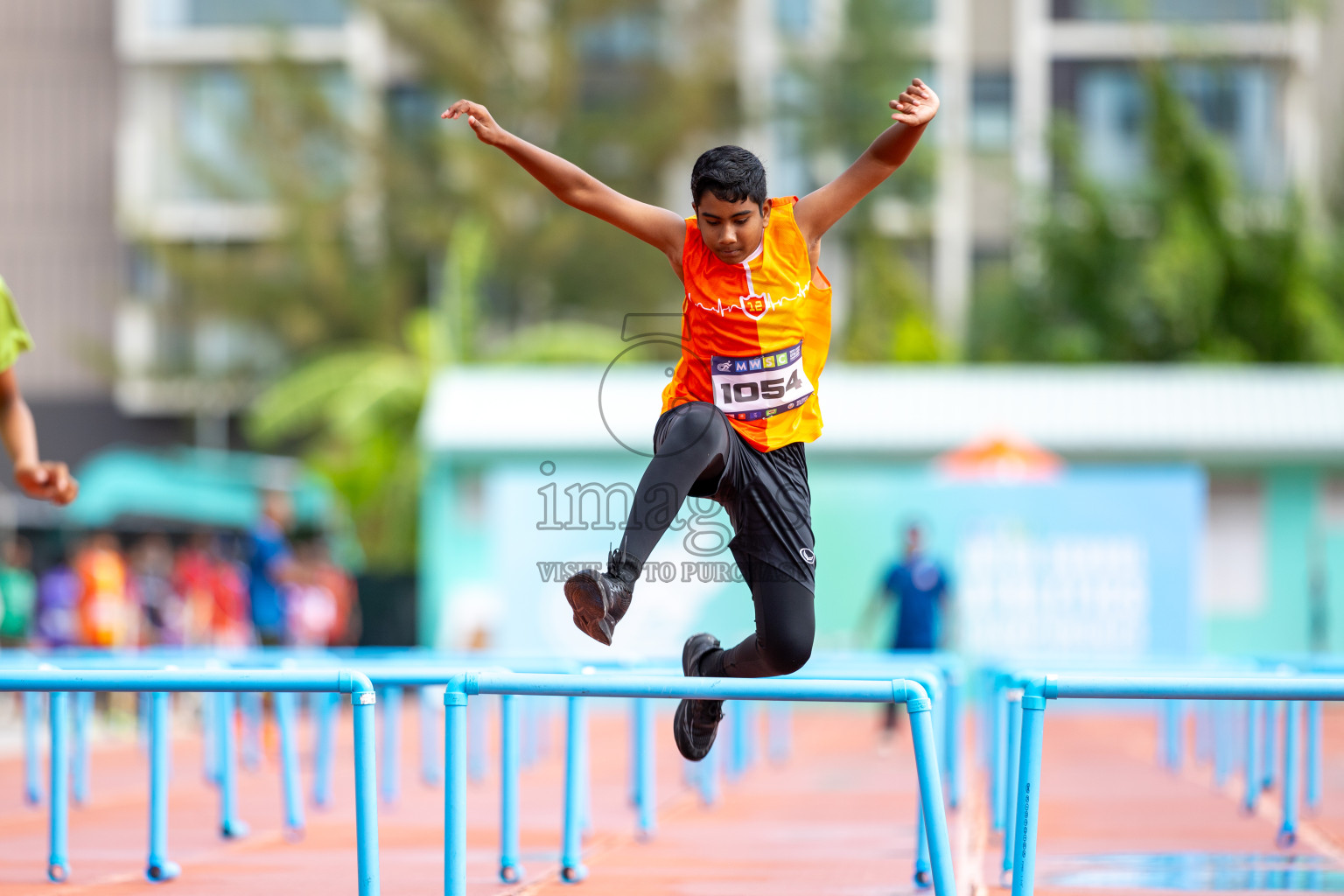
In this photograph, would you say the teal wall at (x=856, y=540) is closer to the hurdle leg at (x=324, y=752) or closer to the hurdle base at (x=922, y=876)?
the hurdle leg at (x=324, y=752)

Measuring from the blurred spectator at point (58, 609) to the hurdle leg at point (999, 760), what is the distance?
1196 cm

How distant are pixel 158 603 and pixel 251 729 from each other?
4.37m

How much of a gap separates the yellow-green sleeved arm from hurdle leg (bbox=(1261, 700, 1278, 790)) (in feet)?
19.3

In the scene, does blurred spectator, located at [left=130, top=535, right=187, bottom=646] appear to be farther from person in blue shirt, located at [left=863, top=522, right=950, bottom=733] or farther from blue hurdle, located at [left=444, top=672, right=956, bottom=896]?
blue hurdle, located at [left=444, top=672, right=956, bottom=896]

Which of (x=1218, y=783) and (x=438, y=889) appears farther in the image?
(x=1218, y=783)

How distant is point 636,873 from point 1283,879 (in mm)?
2505

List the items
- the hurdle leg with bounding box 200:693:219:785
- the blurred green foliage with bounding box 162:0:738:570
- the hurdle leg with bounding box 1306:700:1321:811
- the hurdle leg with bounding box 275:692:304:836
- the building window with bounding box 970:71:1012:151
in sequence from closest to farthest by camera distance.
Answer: the hurdle leg with bounding box 275:692:304:836 → the hurdle leg with bounding box 1306:700:1321:811 → the hurdle leg with bounding box 200:693:219:785 → the blurred green foliage with bounding box 162:0:738:570 → the building window with bounding box 970:71:1012:151

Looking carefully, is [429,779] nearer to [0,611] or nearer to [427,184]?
[0,611]

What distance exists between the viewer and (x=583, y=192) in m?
5.17

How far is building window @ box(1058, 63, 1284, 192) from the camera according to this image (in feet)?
97.4

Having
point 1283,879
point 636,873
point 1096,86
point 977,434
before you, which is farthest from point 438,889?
point 1096,86

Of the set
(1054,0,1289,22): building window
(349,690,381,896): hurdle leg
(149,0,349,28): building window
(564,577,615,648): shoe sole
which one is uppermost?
(149,0,349,28): building window

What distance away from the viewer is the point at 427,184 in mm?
35188

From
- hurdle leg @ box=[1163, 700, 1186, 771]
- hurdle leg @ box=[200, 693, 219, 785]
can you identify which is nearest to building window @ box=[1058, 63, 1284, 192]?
hurdle leg @ box=[1163, 700, 1186, 771]
